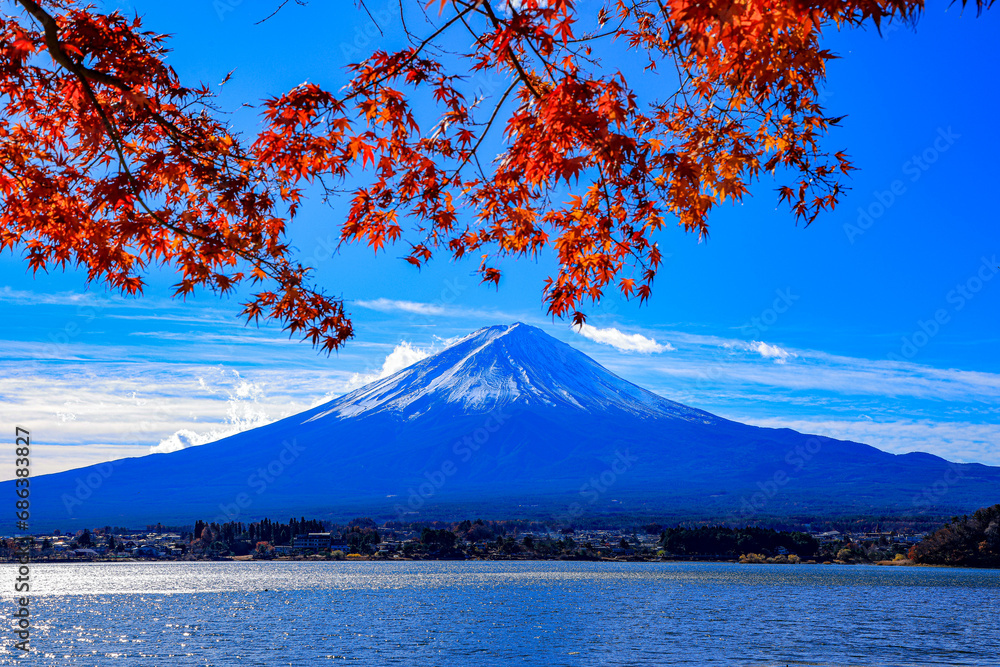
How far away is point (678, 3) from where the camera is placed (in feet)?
19.0

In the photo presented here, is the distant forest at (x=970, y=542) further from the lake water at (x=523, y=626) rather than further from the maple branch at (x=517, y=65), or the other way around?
the maple branch at (x=517, y=65)

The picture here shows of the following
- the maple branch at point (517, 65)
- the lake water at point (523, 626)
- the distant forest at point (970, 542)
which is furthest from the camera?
the distant forest at point (970, 542)

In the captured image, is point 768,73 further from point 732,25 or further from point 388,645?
point 388,645

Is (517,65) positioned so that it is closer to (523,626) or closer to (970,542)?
(523,626)

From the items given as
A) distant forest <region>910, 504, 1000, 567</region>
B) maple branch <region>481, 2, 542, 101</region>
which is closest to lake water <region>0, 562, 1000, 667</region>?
distant forest <region>910, 504, 1000, 567</region>

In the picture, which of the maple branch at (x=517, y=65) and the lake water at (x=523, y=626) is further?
the lake water at (x=523, y=626)

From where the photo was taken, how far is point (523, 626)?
2751 inches

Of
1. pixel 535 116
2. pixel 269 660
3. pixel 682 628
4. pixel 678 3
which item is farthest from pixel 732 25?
pixel 682 628

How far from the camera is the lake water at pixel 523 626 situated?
5022cm

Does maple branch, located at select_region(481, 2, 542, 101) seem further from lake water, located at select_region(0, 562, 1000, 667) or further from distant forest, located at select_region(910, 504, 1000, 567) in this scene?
distant forest, located at select_region(910, 504, 1000, 567)

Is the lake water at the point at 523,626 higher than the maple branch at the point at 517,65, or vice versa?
the maple branch at the point at 517,65

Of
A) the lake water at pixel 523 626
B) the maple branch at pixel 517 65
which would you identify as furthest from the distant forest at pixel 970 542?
the maple branch at pixel 517 65

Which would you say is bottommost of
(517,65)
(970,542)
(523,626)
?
(523,626)

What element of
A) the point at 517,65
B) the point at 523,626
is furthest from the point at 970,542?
the point at 517,65
